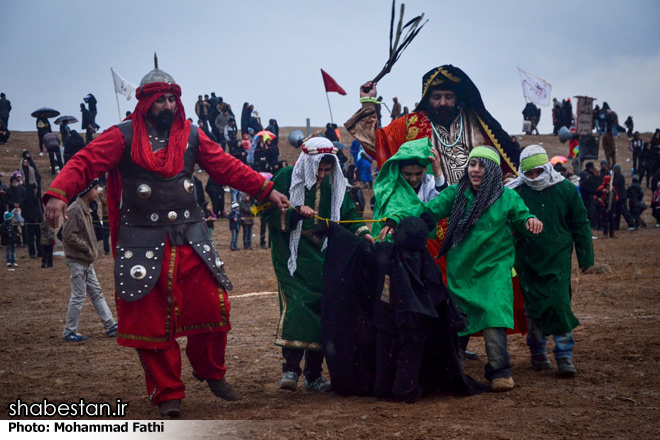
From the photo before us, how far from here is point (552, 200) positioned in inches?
242

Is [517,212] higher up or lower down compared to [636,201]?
lower down

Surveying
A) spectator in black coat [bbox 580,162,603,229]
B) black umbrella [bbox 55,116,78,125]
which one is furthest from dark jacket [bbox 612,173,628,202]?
black umbrella [bbox 55,116,78,125]

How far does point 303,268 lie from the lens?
583 centimetres

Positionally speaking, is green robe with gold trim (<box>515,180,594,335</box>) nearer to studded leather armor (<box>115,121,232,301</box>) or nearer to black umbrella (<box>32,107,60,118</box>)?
studded leather armor (<box>115,121,232,301</box>)

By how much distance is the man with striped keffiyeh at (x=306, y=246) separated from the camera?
570cm

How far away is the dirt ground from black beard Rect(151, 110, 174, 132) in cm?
199

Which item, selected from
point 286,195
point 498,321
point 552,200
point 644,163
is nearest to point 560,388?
point 498,321

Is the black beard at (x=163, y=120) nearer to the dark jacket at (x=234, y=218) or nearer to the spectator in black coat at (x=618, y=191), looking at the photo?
the dark jacket at (x=234, y=218)

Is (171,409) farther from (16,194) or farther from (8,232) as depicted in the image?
(16,194)

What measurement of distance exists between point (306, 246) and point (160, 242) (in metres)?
1.23

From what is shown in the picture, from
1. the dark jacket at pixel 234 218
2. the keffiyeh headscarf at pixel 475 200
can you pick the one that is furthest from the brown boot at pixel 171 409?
the dark jacket at pixel 234 218

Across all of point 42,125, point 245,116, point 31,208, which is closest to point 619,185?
point 245,116

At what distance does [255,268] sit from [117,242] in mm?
10320

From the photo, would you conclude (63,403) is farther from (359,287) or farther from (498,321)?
(498,321)
